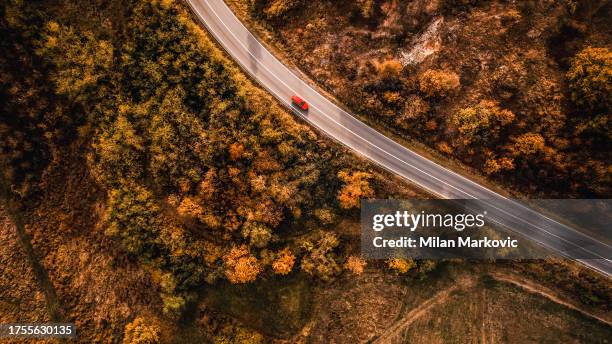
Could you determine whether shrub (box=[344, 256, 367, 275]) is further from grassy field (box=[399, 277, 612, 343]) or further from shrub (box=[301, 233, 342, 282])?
grassy field (box=[399, 277, 612, 343])

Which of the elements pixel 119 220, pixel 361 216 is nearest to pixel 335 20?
pixel 361 216

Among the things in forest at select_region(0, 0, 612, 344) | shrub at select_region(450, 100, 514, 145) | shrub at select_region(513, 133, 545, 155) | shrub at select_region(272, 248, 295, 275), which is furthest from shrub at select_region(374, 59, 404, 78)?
shrub at select_region(272, 248, 295, 275)

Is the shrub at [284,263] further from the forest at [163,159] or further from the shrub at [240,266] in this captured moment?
the shrub at [240,266]

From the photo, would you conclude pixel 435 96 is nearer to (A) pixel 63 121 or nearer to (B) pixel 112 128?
(B) pixel 112 128

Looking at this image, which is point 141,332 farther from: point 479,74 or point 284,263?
point 479,74

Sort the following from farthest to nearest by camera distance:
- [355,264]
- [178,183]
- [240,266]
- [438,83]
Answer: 1. [178,183]
2. [355,264]
3. [240,266]
4. [438,83]

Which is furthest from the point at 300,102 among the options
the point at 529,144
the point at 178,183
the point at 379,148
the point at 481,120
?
the point at 529,144
